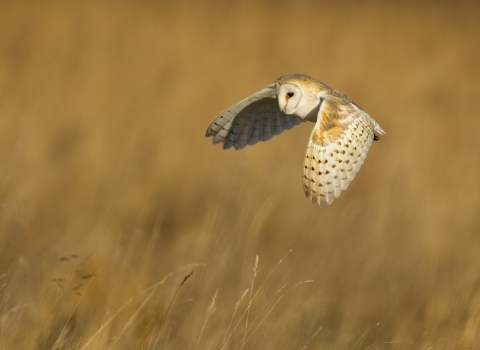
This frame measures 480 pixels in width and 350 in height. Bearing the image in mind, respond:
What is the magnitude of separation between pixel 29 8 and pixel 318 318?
564cm

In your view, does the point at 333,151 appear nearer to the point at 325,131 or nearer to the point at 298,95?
the point at 325,131

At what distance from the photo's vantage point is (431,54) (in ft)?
28.6

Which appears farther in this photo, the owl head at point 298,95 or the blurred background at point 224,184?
the blurred background at point 224,184

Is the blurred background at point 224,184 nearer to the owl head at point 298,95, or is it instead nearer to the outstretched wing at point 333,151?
the outstretched wing at point 333,151

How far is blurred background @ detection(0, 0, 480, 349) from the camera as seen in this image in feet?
9.87

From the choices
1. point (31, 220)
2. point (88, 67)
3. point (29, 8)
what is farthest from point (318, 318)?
point (29, 8)

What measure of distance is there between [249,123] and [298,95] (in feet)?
1.66

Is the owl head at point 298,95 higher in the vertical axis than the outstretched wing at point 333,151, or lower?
higher

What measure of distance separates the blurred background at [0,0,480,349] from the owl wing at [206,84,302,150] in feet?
0.88

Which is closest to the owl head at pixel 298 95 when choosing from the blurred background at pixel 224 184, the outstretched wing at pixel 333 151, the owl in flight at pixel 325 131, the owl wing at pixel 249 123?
the owl in flight at pixel 325 131

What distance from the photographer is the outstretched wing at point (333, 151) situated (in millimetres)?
2477

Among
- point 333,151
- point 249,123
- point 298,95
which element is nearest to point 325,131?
point 333,151

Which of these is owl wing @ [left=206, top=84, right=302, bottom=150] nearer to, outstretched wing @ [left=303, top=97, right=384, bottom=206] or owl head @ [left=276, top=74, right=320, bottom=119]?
owl head @ [left=276, top=74, right=320, bottom=119]

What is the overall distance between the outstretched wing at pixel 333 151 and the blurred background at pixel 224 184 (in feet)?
1.15
